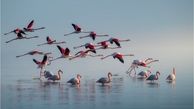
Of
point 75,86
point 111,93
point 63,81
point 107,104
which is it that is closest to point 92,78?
point 63,81

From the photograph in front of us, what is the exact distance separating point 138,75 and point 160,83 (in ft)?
11.3

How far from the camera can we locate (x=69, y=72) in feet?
94.2

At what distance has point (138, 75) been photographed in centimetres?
2706

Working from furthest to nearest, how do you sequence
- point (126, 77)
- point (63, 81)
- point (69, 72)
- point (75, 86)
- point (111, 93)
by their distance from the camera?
point (69, 72) < point (126, 77) < point (63, 81) < point (75, 86) < point (111, 93)

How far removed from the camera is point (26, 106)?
58.7ft

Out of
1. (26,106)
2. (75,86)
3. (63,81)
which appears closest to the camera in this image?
(26,106)

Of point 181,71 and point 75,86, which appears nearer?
point 75,86

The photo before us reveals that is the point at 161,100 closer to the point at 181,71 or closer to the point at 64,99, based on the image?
the point at 64,99

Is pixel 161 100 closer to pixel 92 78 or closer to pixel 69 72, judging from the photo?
pixel 92 78

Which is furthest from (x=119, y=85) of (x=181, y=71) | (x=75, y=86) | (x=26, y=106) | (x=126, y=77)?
(x=181, y=71)

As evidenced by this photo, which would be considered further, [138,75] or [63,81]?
[138,75]

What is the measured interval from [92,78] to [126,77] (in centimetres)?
150

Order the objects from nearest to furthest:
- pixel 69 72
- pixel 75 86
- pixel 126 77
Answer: pixel 75 86
pixel 126 77
pixel 69 72

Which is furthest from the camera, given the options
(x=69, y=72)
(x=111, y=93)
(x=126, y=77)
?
(x=69, y=72)
